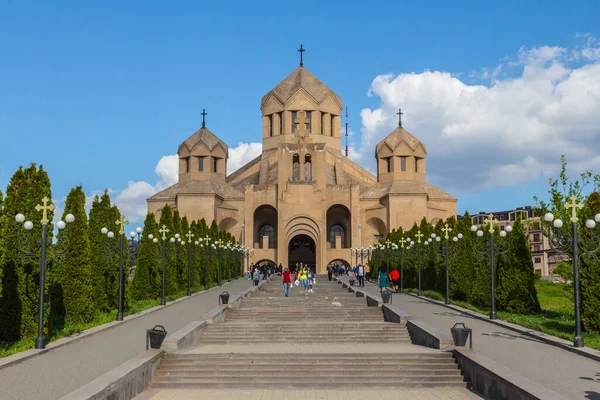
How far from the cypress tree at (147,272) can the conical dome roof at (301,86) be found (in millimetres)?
36822

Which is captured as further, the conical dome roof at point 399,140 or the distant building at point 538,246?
the distant building at point 538,246

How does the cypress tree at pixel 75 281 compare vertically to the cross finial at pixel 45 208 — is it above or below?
below

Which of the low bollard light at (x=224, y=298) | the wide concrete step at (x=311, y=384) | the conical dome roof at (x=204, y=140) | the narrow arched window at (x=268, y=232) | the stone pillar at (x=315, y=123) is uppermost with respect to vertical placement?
the stone pillar at (x=315, y=123)

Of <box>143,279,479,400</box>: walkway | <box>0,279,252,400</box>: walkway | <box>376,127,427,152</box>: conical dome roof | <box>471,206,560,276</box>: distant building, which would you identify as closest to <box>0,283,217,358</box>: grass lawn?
<box>0,279,252,400</box>: walkway

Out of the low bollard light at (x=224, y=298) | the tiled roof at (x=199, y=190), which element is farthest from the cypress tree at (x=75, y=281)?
the tiled roof at (x=199, y=190)

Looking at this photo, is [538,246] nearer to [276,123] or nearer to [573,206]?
[276,123]

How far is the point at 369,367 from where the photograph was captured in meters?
10.3

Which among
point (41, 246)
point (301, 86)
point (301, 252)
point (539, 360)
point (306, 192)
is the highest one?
point (301, 86)

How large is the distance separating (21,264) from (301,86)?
158ft

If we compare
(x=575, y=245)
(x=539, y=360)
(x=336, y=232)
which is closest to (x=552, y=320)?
(x=575, y=245)

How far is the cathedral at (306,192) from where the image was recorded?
5172 centimetres

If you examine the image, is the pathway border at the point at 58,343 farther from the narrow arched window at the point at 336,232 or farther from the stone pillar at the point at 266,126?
the stone pillar at the point at 266,126

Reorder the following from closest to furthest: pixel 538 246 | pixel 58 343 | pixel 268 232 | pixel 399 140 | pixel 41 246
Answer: pixel 58 343
pixel 41 246
pixel 399 140
pixel 268 232
pixel 538 246

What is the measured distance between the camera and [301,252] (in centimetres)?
6288
